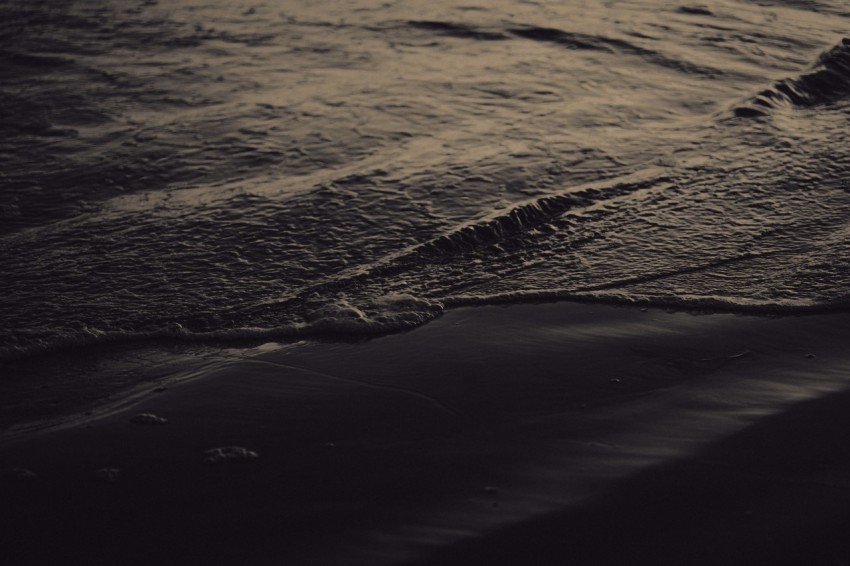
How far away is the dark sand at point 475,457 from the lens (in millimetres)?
2887

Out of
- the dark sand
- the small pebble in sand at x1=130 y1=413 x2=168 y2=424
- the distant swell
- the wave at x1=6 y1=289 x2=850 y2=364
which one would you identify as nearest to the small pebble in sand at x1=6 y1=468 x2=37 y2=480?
the dark sand

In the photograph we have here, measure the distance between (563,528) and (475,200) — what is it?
3325 mm

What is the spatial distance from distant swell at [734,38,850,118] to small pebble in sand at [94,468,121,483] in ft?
19.1

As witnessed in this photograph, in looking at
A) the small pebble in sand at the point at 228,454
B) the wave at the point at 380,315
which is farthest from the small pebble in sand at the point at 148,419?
the wave at the point at 380,315

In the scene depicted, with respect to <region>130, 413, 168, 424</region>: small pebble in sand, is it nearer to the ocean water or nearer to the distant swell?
the ocean water

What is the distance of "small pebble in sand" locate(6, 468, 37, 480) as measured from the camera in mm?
3264

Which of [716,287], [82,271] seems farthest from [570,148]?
[82,271]

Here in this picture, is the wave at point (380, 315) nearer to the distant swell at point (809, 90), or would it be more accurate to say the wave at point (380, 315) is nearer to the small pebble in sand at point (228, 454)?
the small pebble in sand at point (228, 454)

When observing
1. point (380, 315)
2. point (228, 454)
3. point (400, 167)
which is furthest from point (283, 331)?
point (400, 167)

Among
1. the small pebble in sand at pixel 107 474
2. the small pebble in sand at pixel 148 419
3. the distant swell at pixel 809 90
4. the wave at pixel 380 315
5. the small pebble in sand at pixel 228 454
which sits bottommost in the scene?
the small pebble in sand at pixel 107 474

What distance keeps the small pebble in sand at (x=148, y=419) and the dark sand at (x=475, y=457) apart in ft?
0.08

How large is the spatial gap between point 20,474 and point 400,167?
12.2 ft

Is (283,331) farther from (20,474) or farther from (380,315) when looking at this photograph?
(20,474)

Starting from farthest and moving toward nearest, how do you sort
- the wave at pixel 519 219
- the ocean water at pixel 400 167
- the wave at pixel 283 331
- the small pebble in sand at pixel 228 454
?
the wave at pixel 519 219, the ocean water at pixel 400 167, the wave at pixel 283 331, the small pebble in sand at pixel 228 454
